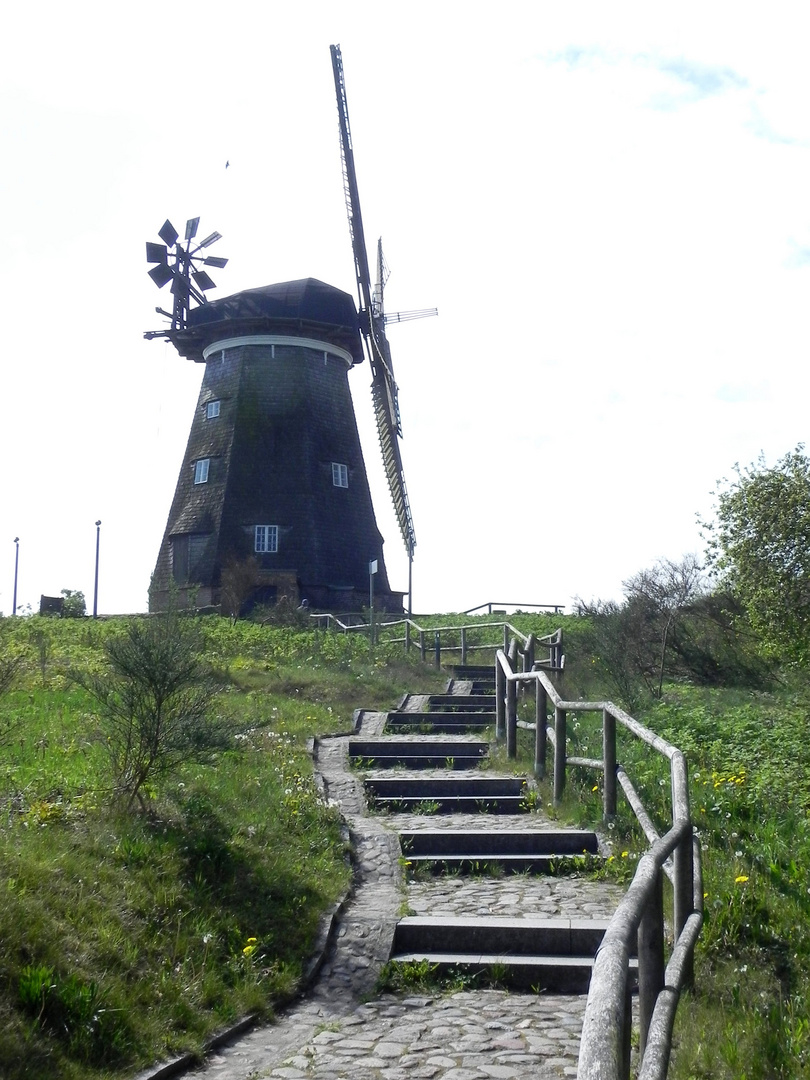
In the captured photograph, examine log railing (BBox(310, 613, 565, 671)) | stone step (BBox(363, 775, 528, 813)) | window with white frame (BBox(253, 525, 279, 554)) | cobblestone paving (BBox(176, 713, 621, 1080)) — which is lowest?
cobblestone paving (BBox(176, 713, 621, 1080))

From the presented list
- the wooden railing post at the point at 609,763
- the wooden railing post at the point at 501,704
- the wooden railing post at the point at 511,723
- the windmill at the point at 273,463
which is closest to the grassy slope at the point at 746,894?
the wooden railing post at the point at 609,763

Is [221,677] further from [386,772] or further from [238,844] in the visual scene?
[238,844]

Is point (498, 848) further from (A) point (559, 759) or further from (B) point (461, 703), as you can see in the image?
(B) point (461, 703)

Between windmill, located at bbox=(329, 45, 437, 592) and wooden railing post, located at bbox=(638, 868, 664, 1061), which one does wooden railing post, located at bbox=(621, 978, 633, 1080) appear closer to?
wooden railing post, located at bbox=(638, 868, 664, 1061)

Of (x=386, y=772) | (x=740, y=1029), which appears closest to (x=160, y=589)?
(x=386, y=772)

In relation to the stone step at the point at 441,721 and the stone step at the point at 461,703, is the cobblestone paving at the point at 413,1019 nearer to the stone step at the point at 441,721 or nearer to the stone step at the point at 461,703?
the stone step at the point at 441,721

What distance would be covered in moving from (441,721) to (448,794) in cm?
409

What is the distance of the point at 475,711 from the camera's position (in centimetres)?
1592

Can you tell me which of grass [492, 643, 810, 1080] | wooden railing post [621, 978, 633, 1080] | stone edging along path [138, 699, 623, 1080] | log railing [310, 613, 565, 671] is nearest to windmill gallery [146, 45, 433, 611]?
log railing [310, 613, 565, 671]

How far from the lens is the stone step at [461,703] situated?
53.1 feet

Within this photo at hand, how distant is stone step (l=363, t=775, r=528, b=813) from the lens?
10391mm

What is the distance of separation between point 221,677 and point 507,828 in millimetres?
8980

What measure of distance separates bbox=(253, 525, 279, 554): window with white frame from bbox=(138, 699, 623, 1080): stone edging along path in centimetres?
2362

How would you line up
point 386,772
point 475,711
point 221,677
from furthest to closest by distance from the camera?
point 221,677 < point 475,711 < point 386,772
